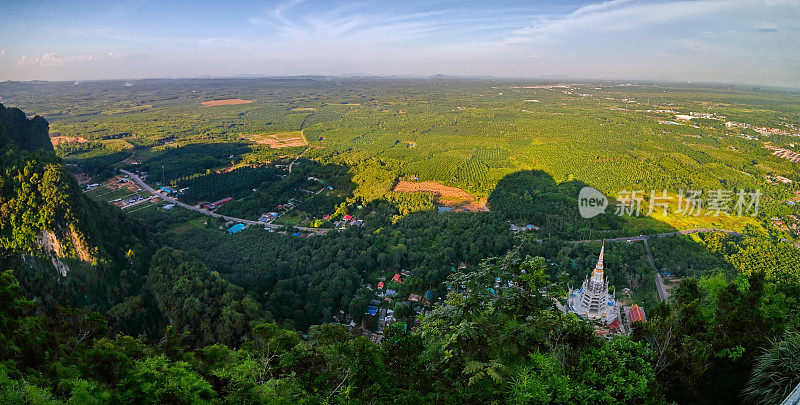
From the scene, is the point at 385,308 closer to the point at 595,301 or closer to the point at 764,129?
the point at 595,301

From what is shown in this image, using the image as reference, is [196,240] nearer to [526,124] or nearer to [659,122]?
[526,124]

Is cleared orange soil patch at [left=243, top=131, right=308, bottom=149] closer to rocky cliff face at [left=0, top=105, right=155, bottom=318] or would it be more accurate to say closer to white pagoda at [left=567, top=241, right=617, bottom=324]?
rocky cliff face at [left=0, top=105, right=155, bottom=318]

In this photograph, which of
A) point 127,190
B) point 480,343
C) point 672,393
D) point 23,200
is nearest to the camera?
point 480,343

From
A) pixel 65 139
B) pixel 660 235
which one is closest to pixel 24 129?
pixel 65 139

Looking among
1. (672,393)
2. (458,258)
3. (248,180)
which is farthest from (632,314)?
(248,180)

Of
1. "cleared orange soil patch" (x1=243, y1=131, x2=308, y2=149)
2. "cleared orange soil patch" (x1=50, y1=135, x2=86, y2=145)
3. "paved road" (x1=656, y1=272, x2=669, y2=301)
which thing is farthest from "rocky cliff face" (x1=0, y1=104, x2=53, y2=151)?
"paved road" (x1=656, y1=272, x2=669, y2=301)
